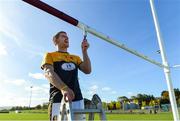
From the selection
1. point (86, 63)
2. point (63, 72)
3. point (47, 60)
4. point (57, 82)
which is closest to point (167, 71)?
point (86, 63)

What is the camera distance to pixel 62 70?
3617mm

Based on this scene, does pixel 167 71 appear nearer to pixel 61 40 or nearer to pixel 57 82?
pixel 61 40

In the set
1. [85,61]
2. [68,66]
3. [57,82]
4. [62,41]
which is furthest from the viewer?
[85,61]

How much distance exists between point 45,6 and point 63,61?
2.53ft

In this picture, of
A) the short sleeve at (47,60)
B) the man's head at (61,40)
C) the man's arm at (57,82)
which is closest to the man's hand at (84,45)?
the man's head at (61,40)

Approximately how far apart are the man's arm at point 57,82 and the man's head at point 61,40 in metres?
0.54

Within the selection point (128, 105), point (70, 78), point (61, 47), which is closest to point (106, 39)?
point (61, 47)

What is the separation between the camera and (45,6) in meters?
3.51

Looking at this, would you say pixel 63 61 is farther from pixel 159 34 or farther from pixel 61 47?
pixel 159 34

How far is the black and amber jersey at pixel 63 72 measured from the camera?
3541 mm

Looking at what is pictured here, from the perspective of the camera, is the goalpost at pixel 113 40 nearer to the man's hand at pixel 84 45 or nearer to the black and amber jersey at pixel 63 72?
the man's hand at pixel 84 45

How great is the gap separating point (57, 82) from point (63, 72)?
0.40 m

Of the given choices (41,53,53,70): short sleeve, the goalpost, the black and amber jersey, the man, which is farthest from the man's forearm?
(41,53,53,70): short sleeve

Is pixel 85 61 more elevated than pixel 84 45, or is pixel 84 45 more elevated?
pixel 84 45
